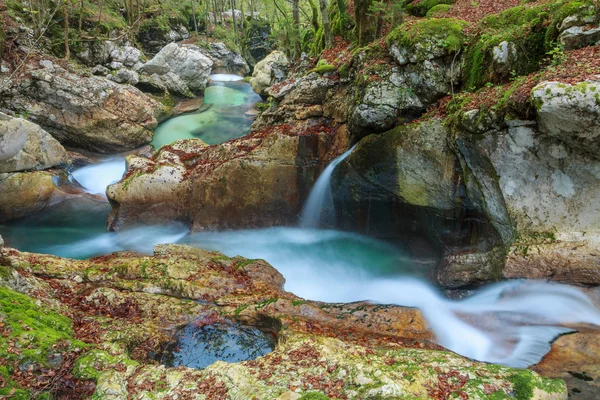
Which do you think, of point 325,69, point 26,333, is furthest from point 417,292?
point 325,69

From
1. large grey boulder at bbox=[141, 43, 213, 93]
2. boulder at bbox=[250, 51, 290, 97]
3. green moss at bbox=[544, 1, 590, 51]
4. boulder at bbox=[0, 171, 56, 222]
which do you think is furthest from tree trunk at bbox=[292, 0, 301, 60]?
boulder at bbox=[0, 171, 56, 222]

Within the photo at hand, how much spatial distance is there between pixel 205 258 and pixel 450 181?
6215 millimetres

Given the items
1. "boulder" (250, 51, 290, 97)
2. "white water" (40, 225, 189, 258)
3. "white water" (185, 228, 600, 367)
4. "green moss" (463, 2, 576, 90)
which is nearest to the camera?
"white water" (185, 228, 600, 367)

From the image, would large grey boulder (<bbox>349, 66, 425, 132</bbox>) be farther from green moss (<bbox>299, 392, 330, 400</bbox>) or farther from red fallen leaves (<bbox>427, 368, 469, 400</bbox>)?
green moss (<bbox>299, 392, 330, 400</bbox>)

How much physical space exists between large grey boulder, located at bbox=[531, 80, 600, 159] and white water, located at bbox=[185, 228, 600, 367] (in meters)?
3.02

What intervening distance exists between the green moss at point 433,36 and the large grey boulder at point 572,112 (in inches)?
127

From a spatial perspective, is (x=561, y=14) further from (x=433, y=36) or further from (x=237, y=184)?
(x=237, y=184)

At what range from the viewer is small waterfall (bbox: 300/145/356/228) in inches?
455

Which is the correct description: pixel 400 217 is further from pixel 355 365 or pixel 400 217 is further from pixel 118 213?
pixel 118 213

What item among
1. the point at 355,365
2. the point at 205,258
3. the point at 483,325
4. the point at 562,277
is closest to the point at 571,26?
the point at 562,277

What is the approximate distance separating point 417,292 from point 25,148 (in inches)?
582

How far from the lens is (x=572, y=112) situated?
6.62 metres

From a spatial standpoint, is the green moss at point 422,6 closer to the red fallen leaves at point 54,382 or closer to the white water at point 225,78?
the red fallen leaves at point 54,382

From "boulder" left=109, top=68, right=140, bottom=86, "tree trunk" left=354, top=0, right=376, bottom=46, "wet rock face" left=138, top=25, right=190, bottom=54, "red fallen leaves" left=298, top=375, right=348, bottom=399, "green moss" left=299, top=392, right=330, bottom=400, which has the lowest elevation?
"red fallen leaves" left=298, top=375, right=348, bottom=399
